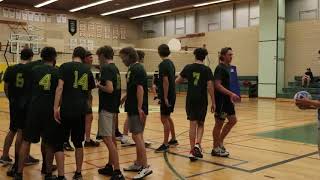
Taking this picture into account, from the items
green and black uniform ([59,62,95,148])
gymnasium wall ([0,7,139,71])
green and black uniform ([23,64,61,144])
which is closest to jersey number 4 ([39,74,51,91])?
green and black uniform ([23,64,61,144])

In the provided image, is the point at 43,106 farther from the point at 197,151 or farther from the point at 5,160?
the point at 197,151

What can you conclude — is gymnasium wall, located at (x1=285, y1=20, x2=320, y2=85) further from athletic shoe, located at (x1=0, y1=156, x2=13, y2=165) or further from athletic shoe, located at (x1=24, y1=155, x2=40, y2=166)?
athletic shoe, located at (x1=0, y1=156, x2=13, y2=165)

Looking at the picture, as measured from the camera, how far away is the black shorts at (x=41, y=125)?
4371 millimetres

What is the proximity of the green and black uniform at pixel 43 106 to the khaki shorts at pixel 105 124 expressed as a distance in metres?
0.54

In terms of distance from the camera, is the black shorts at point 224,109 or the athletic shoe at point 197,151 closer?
the athletic shoe at point 197,151

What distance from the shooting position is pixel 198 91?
5.77 m

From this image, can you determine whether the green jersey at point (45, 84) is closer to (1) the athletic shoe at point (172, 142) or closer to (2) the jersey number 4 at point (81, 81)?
(2) the jersey number 4 at point (81, 81)

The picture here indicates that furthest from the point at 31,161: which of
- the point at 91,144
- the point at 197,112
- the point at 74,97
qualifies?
the point at 197,112

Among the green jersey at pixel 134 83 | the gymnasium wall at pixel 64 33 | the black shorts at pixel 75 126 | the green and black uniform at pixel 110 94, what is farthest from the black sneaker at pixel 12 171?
the gymnasium wall at pixel 64 33

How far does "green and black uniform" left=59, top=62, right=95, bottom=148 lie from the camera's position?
4328mm

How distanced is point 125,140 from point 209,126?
131 inches

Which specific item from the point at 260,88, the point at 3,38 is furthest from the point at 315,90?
the point at 3,38

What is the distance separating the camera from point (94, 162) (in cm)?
565

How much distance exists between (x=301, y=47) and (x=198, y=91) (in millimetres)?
15779
